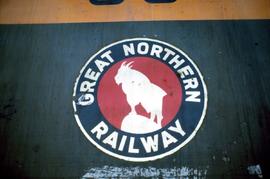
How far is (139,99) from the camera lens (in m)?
2.47

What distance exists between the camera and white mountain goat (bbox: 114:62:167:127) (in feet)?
7.97

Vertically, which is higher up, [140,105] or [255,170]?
[140,105]

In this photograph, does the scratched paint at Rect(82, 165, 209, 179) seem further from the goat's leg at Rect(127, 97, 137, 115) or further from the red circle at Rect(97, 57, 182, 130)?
the goat's leg at Rect(127, 97, 137, 115)

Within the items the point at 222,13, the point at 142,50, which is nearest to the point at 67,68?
the point at 142,50

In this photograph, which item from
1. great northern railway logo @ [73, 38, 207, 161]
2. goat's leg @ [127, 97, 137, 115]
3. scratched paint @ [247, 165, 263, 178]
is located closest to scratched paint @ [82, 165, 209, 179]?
great northern railway logo @ [73, 38, 207, 161]

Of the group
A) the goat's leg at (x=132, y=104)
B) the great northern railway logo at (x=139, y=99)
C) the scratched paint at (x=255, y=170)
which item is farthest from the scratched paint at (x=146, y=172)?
the goat's leg at (x=132, y=104)

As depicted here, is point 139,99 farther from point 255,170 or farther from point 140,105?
point 255,170

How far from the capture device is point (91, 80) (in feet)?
8.32

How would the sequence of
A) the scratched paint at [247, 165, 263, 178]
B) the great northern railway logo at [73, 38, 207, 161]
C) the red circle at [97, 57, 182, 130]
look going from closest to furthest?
the scratched paint at [247, 165, 263, 178]
the great northern railway logo at [73, 38, 207, 161]
the red circle at [97, 57, 182, 130]

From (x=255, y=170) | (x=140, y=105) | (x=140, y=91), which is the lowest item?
(x=255, y=170)

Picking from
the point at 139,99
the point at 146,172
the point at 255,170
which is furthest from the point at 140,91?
the point at 255,170

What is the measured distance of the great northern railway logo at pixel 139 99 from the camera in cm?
228

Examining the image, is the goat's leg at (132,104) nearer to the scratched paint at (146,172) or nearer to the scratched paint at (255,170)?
the scratched paint at (146,172)

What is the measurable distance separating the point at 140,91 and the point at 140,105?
0.42 feet
